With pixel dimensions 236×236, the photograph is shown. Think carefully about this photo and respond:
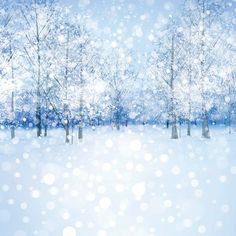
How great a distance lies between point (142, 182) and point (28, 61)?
862 inches

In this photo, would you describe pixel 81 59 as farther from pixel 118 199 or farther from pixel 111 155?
pixel 118 199

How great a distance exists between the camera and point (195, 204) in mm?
8938

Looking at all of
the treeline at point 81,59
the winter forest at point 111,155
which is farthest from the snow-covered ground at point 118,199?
the treeline at point 81,59

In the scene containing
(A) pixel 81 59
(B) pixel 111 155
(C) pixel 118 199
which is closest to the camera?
(C) pixel 118 199

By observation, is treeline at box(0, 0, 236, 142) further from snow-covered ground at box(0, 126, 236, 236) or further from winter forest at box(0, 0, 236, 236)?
snow-covered ground at box(0, 126, 236, 236)

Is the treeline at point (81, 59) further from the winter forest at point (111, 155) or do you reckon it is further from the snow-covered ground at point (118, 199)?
the snow-covered ground at point (118, 199)

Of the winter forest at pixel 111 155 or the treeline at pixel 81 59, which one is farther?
the treeline at pixel 81 59

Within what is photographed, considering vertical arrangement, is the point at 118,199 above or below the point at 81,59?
below

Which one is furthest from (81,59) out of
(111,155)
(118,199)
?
(118,199)

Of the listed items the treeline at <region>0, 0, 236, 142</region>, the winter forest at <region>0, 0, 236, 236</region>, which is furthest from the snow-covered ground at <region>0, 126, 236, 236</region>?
the treeline at <region>0, 0, 236, 142</region>

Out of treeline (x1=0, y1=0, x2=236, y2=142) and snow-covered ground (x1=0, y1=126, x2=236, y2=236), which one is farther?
treeline (x1=0, y1=0, x2=236, y2=142)

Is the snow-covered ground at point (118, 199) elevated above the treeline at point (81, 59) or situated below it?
below

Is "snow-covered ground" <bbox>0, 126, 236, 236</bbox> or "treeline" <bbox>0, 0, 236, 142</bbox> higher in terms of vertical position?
"treeline" <bbox>0, 0, 236, 142</bbox>

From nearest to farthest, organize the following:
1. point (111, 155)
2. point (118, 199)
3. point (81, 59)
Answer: point (118, 199)
point (111, 155)
point (81, 59)
